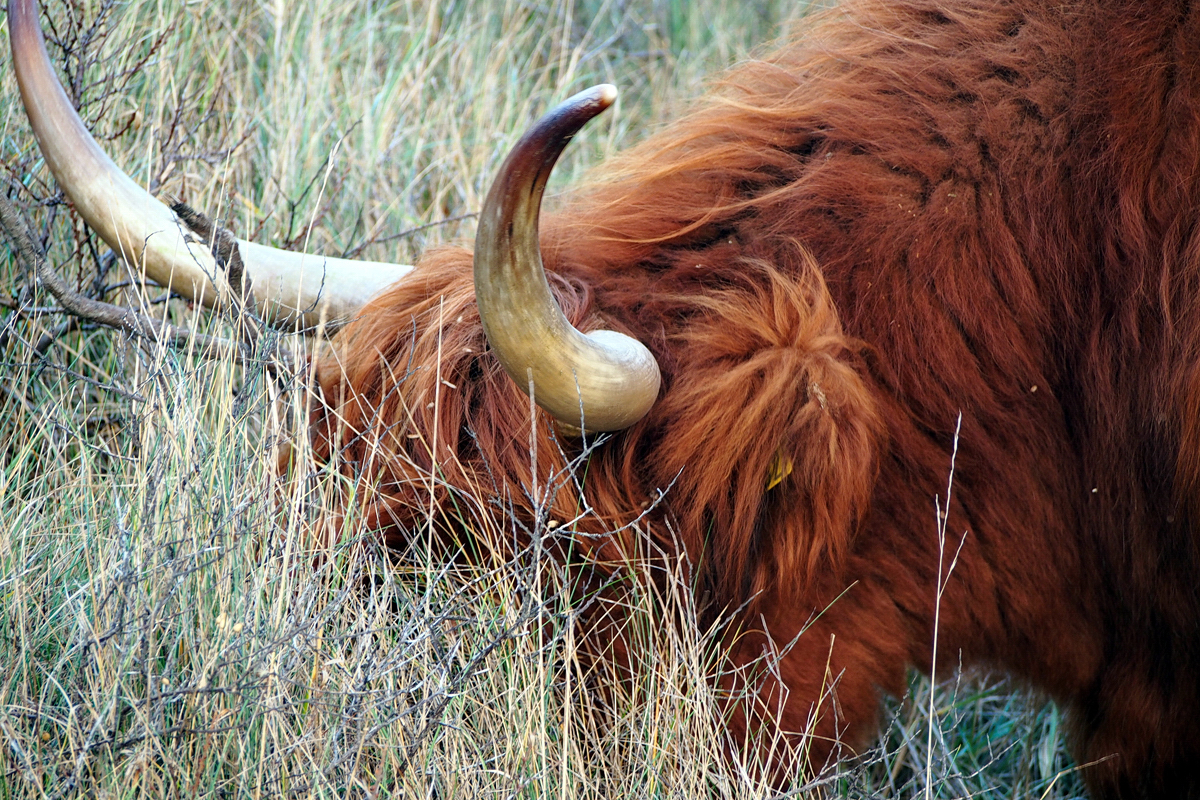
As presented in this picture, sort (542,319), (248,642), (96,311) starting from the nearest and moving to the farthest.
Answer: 1. (542,319)
2. (248,642)
3. (96,311)

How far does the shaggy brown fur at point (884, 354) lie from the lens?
1.95 metres

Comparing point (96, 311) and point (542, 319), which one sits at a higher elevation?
point (542, 319)

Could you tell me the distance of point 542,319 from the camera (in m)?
1.66

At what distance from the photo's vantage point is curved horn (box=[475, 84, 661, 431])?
154 cm

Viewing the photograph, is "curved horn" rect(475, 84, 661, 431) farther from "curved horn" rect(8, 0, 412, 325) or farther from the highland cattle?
"curved horn" rect(8, 0, 412, 325)

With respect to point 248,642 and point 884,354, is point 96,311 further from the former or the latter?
point 884,354

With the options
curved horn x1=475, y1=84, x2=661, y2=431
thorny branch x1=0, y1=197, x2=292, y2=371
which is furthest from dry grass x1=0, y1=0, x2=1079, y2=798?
curved horn x1=475, y1=84, x2=661, y2=431

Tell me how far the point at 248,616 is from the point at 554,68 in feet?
13.0

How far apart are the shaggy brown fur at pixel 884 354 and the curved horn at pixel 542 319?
139mm

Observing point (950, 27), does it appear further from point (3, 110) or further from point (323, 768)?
point (3, 110)

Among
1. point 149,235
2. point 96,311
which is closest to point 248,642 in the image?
point 149,235

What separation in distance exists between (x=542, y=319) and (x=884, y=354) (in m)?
0.76

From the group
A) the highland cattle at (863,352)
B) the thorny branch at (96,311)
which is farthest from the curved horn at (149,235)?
the thorny branch at (96,311)

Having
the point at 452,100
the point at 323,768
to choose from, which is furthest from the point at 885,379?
the point at 452,100
